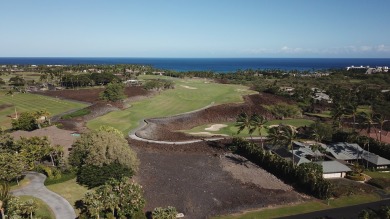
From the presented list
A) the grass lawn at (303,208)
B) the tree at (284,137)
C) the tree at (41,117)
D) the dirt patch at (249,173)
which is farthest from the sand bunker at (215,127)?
the grass lawn at (303,208)

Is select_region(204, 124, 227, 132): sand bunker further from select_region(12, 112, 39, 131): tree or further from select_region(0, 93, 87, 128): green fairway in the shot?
select_region(0, 93, 87, 128): green fairway

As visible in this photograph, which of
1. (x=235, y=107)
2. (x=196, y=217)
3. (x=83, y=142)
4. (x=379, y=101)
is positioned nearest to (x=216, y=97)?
(x=235, y=107)

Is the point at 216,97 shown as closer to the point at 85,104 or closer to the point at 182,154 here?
the point at 85,104

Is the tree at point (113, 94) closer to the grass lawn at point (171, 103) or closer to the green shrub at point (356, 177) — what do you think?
the grass lawn at point (171, 103)

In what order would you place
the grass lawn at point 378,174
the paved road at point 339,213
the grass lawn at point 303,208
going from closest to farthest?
1. the paved road at point 339,213
2. the grass lawn at point 303,208
3. the grass lawn at point 378,174

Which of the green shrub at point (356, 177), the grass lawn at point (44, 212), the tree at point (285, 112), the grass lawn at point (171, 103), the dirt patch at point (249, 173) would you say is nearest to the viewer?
the grass lawn at point (44, 212)

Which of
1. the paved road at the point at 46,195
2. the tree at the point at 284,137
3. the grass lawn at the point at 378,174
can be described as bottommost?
the grass lawn at the point at 378,174

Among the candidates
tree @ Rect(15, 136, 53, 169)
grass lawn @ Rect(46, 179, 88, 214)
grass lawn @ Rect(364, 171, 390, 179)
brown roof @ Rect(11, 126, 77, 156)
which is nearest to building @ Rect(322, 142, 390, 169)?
grass lawn @ Rect(364, 171, 390, 179)
